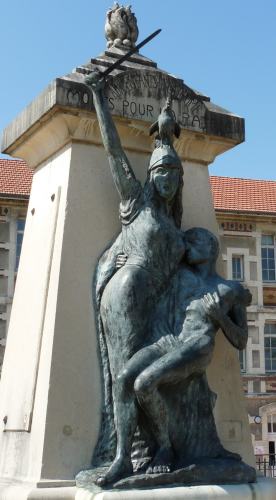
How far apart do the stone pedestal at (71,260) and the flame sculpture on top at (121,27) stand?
22 centimetres

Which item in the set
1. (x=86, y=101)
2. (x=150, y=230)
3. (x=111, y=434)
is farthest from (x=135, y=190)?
(x=111, y=434)

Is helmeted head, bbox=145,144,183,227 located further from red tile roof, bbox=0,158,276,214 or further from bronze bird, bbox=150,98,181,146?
red tile roof, bbox=0,158,276,214

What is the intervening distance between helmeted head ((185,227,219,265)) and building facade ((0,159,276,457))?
20.5m

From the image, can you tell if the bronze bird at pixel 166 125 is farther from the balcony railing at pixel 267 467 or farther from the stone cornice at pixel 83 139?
the balcony railing at pixel 267 467

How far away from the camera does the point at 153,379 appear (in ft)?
11.8

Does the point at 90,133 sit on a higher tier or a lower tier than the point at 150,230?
higher

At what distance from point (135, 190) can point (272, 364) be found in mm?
23289

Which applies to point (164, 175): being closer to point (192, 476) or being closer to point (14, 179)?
point (192, 476)

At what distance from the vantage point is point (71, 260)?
13.5ft

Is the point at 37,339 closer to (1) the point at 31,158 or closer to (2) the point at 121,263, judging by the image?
(2) the point at 121,263

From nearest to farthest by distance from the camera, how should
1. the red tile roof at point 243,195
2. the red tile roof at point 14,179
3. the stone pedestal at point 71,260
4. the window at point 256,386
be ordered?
the stone pedestal at point 71,260, the red tile roof at point 14,179, the window at point 256,386, the red tile roof at point 243,195

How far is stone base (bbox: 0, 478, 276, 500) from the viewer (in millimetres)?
3350

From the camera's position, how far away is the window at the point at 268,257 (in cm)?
2720

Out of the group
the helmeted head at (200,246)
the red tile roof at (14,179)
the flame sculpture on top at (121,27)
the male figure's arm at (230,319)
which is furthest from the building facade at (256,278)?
the male figure's arm at (230,319)
